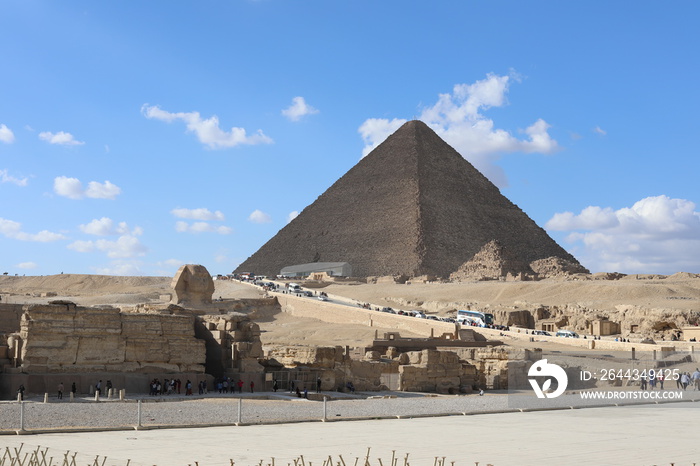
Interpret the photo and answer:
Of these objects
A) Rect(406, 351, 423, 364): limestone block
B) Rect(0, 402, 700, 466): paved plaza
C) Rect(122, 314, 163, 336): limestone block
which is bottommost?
Rect(0, 402, 700, 466): paved plaza

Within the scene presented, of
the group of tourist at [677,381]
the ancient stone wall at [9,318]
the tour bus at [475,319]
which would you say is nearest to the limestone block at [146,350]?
the ancient stone wall at [9,318]

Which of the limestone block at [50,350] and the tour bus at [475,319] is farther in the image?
the tour bus at [475,319]

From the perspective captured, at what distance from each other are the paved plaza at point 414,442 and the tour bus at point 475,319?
24.5 m

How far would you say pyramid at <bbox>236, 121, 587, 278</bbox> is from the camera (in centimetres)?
12225

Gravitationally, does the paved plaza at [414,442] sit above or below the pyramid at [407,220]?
below

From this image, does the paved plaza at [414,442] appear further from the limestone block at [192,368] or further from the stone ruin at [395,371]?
the stone ruin at [395,371]

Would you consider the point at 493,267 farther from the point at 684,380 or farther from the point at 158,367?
the point at 158,367

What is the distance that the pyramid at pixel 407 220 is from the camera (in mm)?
122250

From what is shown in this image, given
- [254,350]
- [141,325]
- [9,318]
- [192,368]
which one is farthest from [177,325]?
[9,318]

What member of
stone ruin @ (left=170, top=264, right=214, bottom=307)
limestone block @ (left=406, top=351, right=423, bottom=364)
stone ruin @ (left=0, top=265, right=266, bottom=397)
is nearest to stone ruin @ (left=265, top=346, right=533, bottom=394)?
limestone block @ (left=406, top=351, right=423, bottom=364)

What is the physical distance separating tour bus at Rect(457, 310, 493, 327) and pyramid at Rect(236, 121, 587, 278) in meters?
72.7

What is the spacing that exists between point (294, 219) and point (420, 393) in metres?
135

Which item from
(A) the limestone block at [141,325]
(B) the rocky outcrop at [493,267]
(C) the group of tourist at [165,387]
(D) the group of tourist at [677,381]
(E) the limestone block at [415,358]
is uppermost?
(B) the rocky outcrop at [493,267]

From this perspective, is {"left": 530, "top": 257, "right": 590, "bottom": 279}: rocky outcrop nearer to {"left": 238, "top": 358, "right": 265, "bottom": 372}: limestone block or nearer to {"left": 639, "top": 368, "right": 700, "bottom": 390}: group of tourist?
{"left": 639, "top": 368, "right": 700, "bottom": 390}: group of tourist
